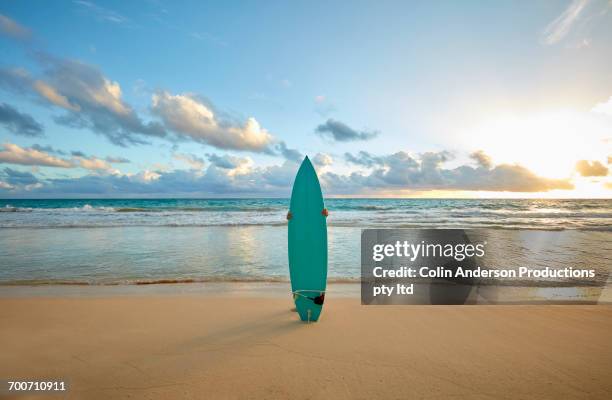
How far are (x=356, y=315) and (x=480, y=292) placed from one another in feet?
9.51

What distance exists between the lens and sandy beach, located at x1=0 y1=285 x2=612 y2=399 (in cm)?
235

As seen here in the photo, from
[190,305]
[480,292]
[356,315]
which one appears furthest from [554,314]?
[190,305]

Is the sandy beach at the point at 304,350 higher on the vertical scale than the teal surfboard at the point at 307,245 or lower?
lower

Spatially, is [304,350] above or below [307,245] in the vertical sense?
below

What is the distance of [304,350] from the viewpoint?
289 centimetres

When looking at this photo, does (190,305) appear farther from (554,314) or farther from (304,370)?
(554,314)

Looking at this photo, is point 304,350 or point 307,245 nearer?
point 304,350

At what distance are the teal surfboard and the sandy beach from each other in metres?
0.28

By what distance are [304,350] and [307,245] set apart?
1.26 metres

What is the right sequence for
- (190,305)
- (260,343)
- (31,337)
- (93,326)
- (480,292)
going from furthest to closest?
(480,292)
(190,305)
(93,326)
(31,337)
(260,343)

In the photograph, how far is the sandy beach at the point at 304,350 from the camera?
92.4 inches

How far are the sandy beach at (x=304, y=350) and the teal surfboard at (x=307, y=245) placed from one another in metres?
A: 0.28

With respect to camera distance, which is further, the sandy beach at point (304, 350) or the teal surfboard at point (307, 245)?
the teal surfboard at point (307, 245)

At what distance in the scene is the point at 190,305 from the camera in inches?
169
